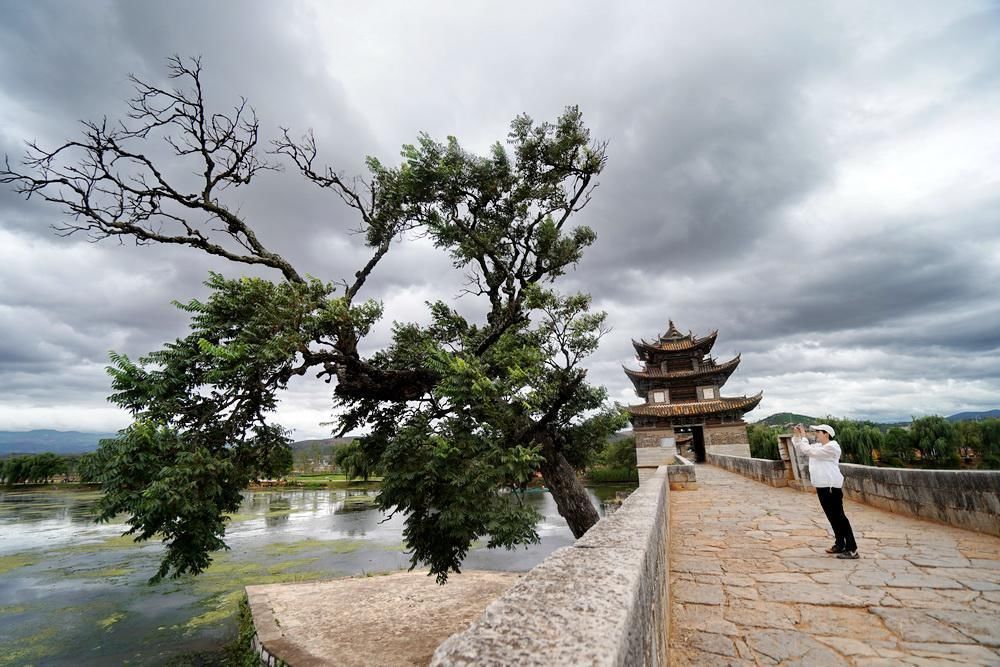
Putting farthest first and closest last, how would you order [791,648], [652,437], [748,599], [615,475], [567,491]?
1. [615,475]
2. [652,437]
3. [567,491]
4. [748,599]
5. [791,648]

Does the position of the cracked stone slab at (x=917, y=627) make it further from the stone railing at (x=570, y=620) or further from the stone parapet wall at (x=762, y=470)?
the stone parapet wall at (x=762, y=470)

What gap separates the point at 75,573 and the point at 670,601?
2214cm

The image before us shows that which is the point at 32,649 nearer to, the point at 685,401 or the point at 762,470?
the point at 762,470

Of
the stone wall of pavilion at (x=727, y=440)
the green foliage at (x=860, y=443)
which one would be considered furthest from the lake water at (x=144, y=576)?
the green foliage at (x=860, y=443)

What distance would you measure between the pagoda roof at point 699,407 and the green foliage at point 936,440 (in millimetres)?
14648

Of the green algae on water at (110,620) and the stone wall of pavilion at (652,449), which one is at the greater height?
the stone wall of pavilion at (652,449)

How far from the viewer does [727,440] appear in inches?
1057

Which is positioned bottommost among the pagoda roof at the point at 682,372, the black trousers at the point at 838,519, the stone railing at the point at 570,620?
the black trousers at the point at 838,519

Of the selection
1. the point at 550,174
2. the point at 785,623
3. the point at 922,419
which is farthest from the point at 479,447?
the point at 922,419

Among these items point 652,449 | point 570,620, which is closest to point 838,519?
point 570,620

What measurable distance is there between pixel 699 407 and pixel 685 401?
200 cm

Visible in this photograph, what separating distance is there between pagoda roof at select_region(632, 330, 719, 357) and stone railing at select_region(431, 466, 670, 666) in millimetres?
30997

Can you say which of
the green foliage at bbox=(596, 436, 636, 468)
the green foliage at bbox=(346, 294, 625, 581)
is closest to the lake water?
the green foliage at bbox=(346, 294, 625, 581)

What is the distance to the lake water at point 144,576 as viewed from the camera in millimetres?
9977
